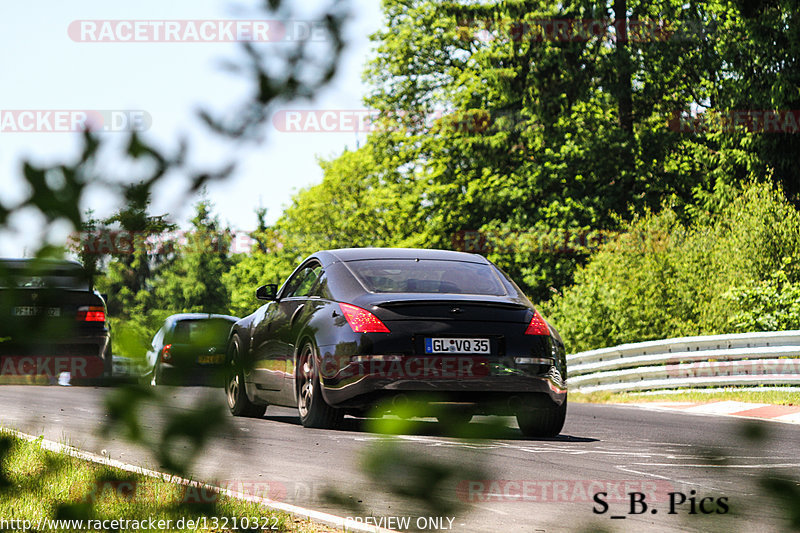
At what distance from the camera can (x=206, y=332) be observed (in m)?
1.83

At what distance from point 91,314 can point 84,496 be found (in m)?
0.41

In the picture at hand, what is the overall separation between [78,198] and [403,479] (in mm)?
637

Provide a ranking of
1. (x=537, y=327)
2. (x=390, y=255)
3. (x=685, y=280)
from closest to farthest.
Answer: (x=537, y=327)
(x=390, y=255)
(x=685, y=280)

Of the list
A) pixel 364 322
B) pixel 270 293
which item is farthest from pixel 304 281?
pixel 364 322

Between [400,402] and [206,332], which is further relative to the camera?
[400,402]

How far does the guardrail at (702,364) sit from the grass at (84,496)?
14.6m

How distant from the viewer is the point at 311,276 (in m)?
10.2

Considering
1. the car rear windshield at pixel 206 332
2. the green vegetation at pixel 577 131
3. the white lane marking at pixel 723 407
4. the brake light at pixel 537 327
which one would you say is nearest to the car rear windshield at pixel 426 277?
the brake light at pixel 537 327

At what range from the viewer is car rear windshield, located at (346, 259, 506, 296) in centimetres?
936

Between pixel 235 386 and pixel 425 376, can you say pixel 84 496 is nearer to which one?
pixel 235 386

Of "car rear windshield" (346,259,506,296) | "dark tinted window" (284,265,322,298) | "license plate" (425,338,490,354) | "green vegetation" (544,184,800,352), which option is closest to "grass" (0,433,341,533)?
"license plate" (425,338,490,354)

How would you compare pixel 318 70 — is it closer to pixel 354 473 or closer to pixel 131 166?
pixel 131 166

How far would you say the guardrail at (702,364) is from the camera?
17.4 meters

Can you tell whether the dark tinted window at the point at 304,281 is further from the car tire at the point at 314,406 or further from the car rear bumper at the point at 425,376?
the car rear bumper at the point at 425,376
